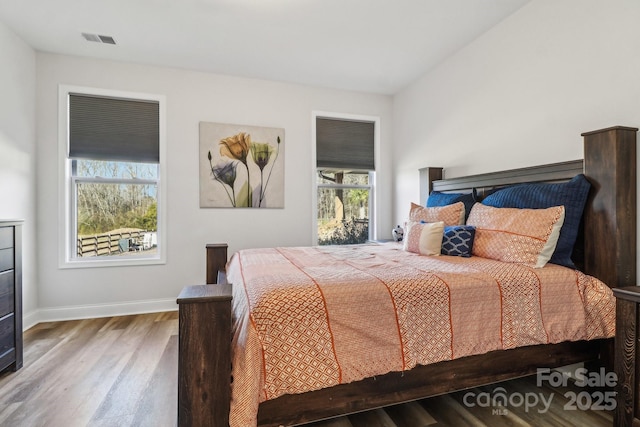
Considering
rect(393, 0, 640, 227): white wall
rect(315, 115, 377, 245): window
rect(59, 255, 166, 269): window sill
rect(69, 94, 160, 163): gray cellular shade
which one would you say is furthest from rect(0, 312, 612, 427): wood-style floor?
rect(315, 115, 377, 245): window

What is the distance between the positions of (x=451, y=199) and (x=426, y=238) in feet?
2.23

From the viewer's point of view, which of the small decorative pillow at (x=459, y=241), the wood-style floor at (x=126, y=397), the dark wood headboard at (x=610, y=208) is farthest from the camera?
the small decorative pillow at (x=459, y=241)

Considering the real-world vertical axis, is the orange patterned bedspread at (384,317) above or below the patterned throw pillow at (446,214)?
below

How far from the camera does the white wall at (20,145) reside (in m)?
2.54

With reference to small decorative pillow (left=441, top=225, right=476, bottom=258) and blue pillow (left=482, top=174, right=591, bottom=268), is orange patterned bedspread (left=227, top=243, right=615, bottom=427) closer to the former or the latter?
blue pillow (left=482, top=174, right=591, bottom=268)

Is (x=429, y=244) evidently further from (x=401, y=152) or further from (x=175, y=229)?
(x=175, y=229)

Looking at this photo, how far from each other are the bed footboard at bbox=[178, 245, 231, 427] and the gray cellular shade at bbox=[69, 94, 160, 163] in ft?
8.92

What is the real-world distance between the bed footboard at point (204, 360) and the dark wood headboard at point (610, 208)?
6.72ft

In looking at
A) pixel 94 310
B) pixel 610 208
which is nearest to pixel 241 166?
pixel 94 310

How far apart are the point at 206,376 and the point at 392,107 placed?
3.83 meters

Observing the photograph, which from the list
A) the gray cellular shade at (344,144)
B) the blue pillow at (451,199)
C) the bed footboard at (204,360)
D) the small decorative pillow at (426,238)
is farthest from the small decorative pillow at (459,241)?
the gray cellular shade at (344,144)

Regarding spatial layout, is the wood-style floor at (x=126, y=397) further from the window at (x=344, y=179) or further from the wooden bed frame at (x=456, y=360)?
the window at (x=344, y=179)

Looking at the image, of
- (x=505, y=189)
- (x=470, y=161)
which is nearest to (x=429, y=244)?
(x=505, y=189)

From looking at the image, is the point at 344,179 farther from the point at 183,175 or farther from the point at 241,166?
the point at 183,175
